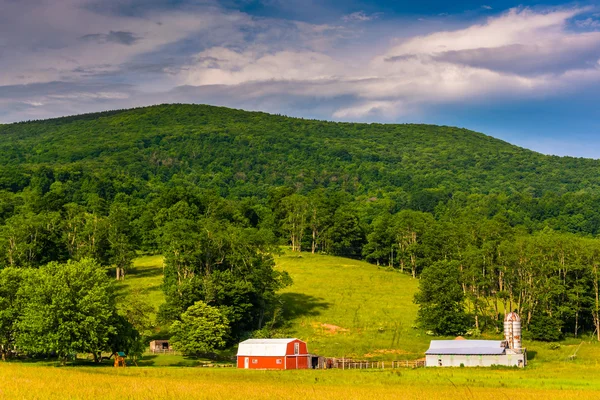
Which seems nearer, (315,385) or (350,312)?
(315,385)

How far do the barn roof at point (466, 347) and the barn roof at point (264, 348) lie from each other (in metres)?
17.3

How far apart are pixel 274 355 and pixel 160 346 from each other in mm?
19763

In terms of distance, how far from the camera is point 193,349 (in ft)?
270

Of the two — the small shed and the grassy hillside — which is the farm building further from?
the small shed

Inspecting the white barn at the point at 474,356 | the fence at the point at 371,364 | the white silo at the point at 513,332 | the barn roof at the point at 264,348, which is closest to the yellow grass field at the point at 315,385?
the white barn at the point at 474,356

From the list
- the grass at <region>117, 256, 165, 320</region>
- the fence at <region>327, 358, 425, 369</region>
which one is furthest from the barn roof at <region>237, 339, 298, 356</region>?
the grass at <region>117, 256, 165, 320</region>

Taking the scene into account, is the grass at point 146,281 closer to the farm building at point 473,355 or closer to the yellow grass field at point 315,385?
the farm building at point 473,355

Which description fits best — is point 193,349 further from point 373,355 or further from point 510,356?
point 510,356

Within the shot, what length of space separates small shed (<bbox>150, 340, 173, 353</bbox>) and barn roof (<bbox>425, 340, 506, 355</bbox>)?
112 feet

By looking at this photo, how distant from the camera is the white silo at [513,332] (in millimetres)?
81250

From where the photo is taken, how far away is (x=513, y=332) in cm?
8231

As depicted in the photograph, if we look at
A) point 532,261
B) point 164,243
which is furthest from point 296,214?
point 532,261

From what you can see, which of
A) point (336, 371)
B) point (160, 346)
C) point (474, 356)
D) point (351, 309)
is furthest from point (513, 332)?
point (160, 346)

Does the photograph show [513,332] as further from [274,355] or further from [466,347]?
[274,355]
